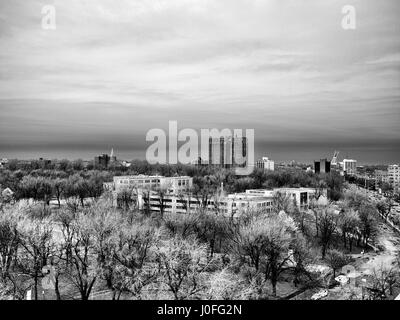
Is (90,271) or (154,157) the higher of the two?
(154,157)

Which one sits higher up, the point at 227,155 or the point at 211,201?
the point at 227,155

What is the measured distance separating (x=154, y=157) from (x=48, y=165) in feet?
53.4

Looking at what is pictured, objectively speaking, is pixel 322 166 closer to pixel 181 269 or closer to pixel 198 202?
pixel 198 202

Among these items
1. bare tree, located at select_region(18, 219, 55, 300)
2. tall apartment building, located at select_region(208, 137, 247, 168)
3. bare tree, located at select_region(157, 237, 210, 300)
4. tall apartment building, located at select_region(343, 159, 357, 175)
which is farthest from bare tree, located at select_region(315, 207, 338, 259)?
tall apartment building, located at select_region(343, 159, 357, 175)

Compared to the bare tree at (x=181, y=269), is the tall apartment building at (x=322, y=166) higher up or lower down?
higher up

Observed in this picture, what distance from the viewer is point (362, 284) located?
4309mm

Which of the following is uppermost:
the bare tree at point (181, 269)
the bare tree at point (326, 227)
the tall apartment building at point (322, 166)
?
the tall apartment building at point (322, 166)

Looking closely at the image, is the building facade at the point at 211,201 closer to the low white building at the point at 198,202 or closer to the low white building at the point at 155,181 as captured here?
the low white building at the point at 198,202

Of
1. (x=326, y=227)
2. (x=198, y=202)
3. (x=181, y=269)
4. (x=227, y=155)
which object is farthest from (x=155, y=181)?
(x=181, y=269)

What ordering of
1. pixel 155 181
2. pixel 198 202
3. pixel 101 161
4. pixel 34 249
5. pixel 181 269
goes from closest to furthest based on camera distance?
pixel 181 269 → pixel 34 249 → pixel 198 202 → pixel 155 181 → pixel 101 161

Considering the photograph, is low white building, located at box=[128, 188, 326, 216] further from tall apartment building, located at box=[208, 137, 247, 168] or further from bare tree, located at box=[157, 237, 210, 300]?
bare tree, located at box=[157, 237, 210, 300]

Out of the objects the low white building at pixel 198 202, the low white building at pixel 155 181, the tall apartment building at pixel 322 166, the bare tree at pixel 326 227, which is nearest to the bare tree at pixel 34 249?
the bare tree at pixel 326 227

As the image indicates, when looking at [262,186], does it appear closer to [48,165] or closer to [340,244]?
[340,244]
